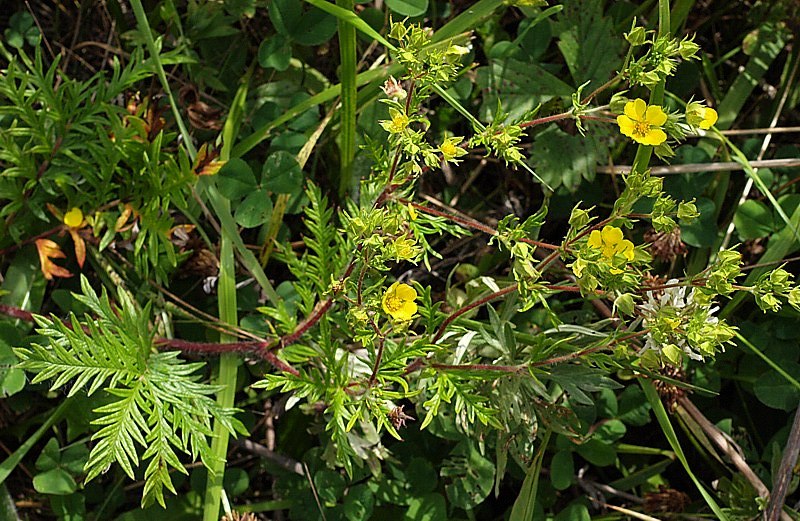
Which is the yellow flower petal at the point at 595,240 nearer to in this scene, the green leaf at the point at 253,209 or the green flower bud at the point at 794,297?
the green flower bud at the point at 794,297

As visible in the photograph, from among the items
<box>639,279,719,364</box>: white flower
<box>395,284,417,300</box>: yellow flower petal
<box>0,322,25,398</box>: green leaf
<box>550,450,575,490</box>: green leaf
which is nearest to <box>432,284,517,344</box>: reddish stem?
<box>395,284,417,300</box>: yellow flower petal

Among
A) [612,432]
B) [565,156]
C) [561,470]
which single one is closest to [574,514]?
[561,470]

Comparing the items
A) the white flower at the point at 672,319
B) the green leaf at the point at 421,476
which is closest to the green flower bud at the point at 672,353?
the white flower at the point at 672,319

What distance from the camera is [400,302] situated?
63.6 inches

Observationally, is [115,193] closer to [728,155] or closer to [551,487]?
[551,487]

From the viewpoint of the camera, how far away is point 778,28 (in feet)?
8.23

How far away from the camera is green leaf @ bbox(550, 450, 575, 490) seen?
2203mm

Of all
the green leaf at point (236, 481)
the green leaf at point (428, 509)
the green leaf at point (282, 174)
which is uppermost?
the green leaf at point (282, 174)

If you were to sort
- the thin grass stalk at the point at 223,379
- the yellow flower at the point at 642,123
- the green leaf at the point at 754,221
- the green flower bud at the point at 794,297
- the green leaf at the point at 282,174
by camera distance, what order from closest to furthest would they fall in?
the green flower bud at the point at 794,297
the yellow flower at the point at 642,123
the thin grass stalk at the point at 223,379
the green leaf at the point at 282,174
the green leaf at the point at 754,221

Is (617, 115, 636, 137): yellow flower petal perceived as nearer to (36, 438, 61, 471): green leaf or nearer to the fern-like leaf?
the fern-like leaf

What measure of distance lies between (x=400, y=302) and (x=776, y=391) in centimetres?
127

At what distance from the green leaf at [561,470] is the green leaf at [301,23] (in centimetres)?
142

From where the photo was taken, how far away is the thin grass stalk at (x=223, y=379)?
201 centimetres

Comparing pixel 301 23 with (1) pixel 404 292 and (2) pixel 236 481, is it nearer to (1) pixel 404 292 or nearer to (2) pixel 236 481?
(1) pixel 404 292
